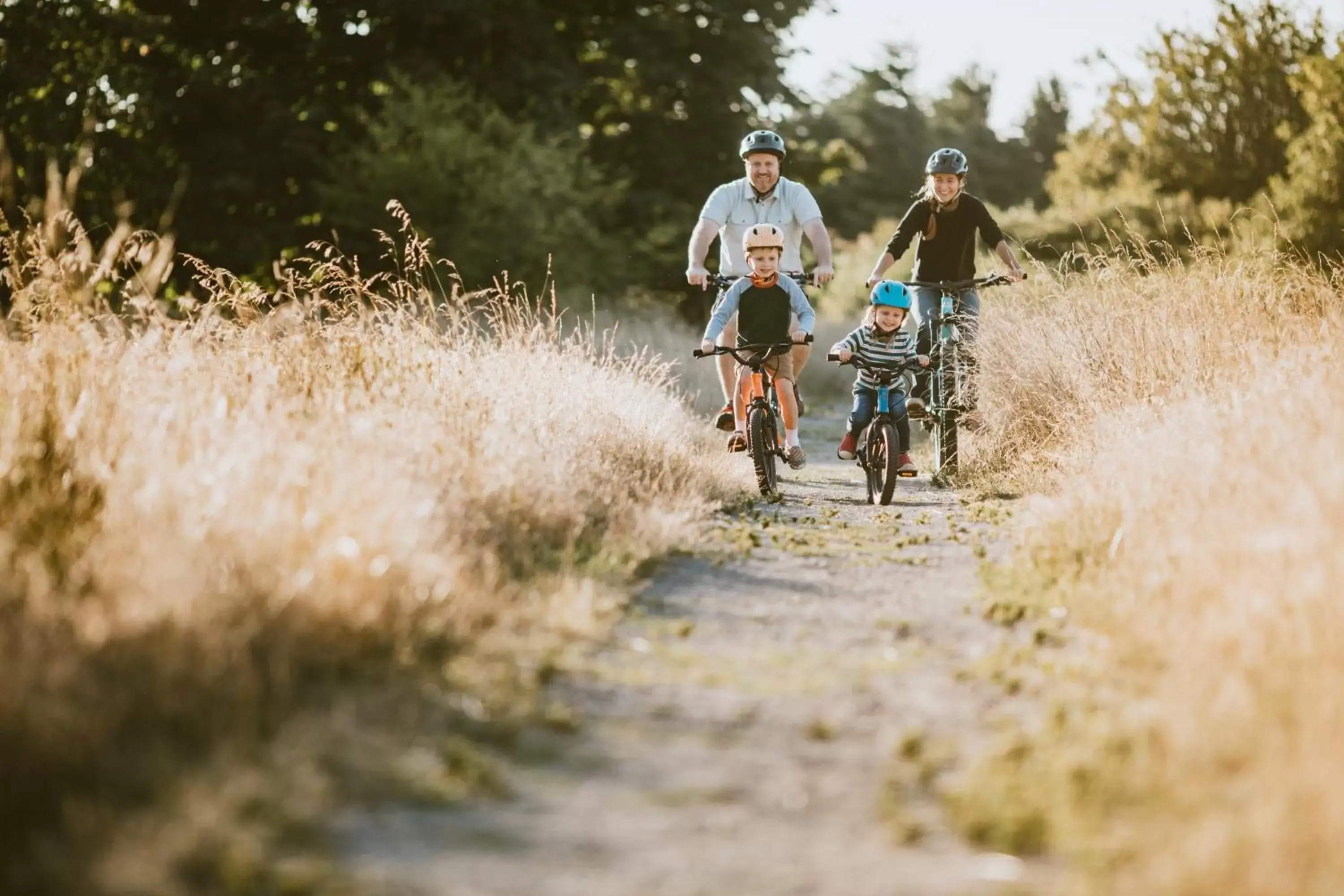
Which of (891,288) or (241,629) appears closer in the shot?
(241,629)

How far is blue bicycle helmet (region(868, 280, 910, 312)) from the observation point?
30.5 ft

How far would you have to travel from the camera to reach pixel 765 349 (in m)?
8.95

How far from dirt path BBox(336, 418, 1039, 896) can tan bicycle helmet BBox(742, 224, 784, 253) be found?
10.8 ft

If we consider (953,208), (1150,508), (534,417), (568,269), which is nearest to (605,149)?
(568,269)

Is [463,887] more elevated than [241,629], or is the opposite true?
[241,629]

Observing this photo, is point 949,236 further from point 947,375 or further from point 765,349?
point 765,349

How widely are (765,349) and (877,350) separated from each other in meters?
0.81

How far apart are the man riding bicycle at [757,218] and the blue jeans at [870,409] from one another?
0.44 m

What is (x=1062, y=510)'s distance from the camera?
21.5 feet

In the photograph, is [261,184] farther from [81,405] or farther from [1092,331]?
[81,405]

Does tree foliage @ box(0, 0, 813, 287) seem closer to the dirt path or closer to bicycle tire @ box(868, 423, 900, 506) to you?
bicycle tire @ box(868, 423, 900, 506)

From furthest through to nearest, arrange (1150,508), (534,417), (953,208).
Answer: (953,208) < (534,417) < (1150,508)

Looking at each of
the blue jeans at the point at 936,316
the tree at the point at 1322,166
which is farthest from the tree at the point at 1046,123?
the blue jeans at the point at 936,316

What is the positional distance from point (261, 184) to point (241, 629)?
19.5 m
